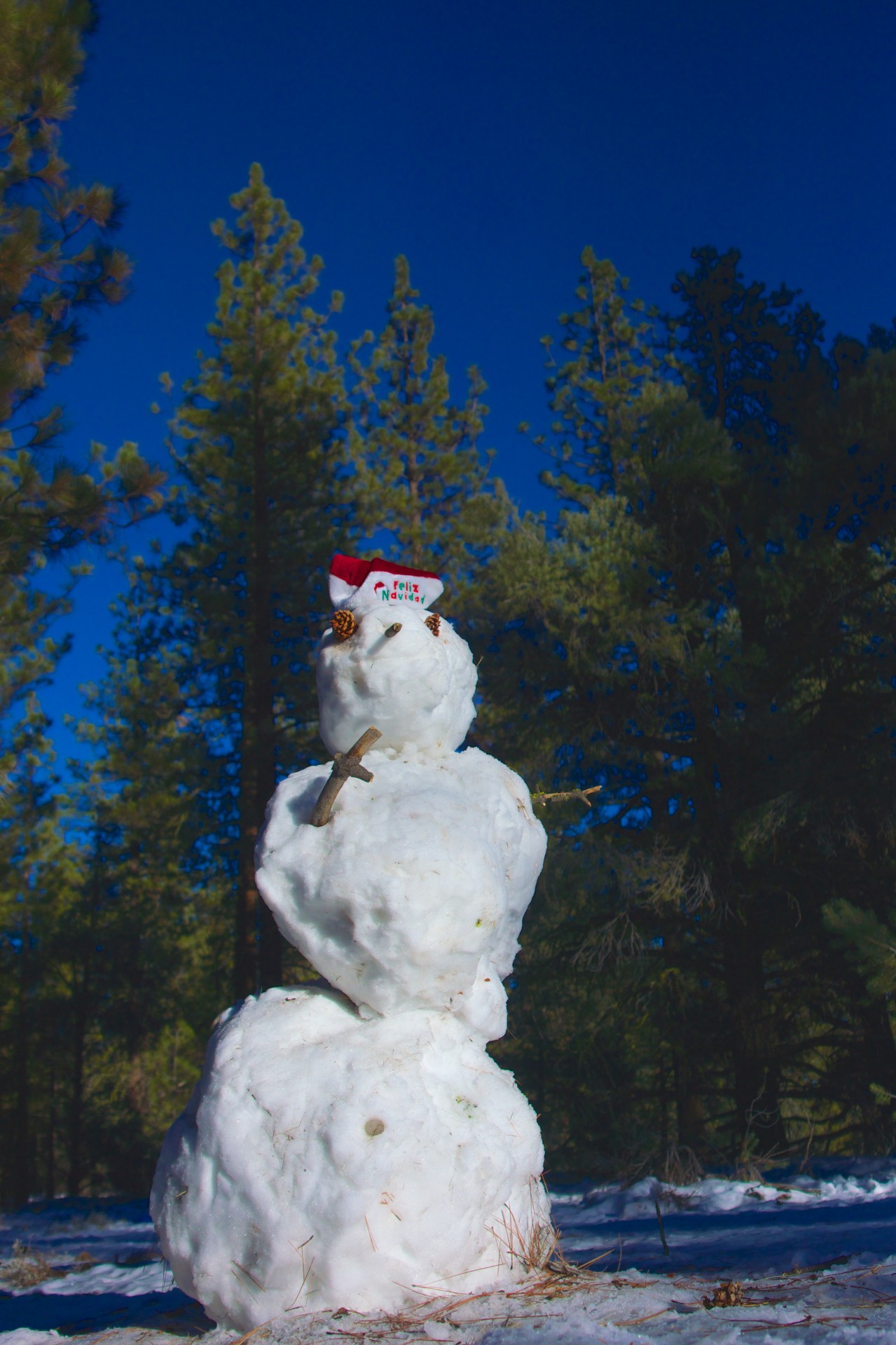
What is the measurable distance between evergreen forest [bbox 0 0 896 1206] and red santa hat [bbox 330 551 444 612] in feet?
3.37

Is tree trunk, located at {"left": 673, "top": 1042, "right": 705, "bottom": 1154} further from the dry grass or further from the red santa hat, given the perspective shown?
the red santa hat

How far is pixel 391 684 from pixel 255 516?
8.65 meters

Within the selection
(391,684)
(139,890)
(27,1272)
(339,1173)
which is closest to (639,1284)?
(339,1173)

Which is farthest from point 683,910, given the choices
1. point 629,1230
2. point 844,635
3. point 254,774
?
point 254,774

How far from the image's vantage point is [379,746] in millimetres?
3613

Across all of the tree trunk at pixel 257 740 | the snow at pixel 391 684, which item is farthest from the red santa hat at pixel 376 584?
the tree trunk at pixel 257 740

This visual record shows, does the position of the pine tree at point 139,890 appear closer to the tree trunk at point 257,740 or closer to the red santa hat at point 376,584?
the tree trunk at point 257,740

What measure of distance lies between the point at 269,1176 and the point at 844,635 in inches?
284

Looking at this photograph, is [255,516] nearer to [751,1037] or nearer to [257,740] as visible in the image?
[257,740]

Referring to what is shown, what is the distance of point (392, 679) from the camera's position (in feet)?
11.5

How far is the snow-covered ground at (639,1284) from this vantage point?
2.51 metres

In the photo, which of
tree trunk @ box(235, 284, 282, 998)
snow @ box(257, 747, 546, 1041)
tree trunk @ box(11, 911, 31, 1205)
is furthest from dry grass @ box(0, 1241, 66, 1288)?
tree trunk @ box(11, 911, 31, 1205)

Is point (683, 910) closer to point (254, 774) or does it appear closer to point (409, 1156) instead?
point (254, 774)

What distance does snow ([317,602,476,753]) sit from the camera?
3.51 m
